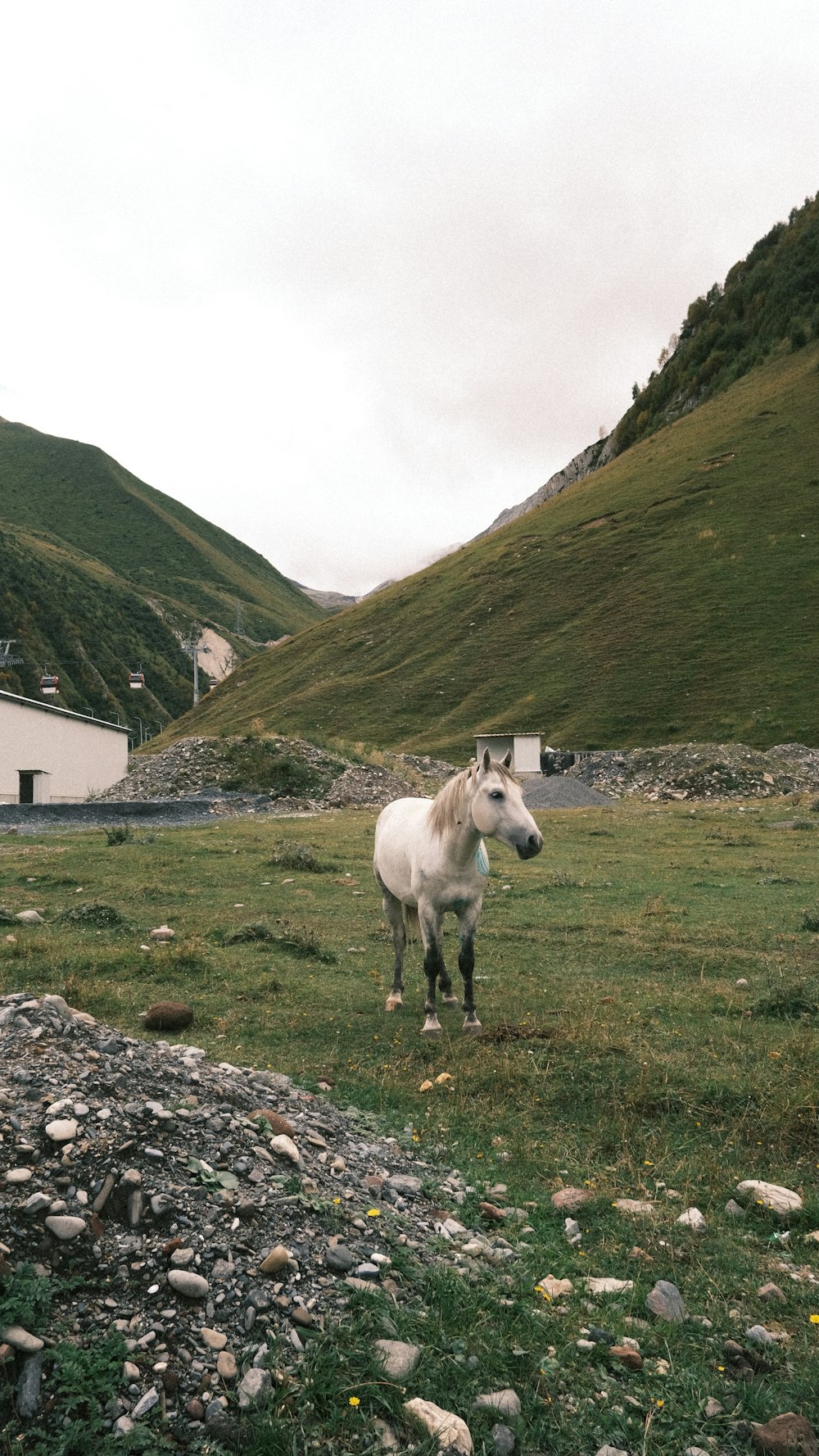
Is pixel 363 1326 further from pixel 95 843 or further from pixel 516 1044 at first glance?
pixel 95 843

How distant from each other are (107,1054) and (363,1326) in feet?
9.37

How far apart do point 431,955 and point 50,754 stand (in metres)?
56.2

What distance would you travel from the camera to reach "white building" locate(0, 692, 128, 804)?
55.7 m

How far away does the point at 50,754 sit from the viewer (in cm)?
5919

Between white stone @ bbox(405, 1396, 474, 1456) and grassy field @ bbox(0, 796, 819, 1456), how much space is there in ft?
→ 0.43

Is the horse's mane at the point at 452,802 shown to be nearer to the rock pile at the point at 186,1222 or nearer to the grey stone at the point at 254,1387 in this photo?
the rock pile at the point at 186,1222

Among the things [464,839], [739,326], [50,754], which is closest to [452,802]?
[464,839]

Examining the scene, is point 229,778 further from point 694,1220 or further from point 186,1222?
point 186,1222

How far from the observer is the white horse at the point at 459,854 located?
28.2 ft

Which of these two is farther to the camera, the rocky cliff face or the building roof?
the rocky cliff face

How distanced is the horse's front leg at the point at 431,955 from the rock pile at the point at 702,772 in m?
37.0

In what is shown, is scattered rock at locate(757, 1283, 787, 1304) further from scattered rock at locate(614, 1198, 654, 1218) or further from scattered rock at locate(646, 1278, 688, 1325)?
scattered rock at locate(614, 1198, 654, 1218)

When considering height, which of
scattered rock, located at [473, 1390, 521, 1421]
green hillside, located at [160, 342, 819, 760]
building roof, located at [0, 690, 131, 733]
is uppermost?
green hillside, located at [160, 342, 819, 760]

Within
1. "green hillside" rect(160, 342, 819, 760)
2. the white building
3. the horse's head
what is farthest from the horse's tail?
"green hillside" rect(160, 342, 819, 760)
